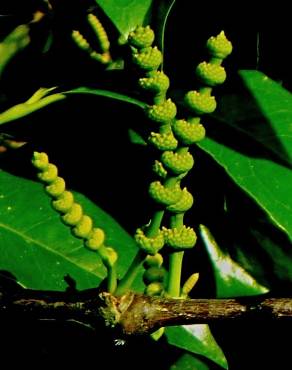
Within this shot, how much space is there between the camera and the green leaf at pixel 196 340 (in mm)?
1630

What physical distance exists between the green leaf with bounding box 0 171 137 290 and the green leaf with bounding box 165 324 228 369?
176 millimetres

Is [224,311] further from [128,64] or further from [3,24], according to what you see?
[3,24]

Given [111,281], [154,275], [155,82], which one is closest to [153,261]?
[154,275]

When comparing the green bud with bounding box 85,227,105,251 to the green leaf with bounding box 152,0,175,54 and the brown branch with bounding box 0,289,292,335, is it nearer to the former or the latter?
the brown branch with bounding box 0,289,292,335

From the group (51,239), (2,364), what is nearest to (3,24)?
(51,239)

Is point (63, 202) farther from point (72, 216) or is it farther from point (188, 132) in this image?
point (188, 132)

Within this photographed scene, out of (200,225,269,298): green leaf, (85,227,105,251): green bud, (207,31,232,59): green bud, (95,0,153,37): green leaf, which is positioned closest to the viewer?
(207,31,232,59): green bud

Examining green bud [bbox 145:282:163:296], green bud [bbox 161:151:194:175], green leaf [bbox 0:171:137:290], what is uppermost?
green bud [bbox 161:151:194:175]

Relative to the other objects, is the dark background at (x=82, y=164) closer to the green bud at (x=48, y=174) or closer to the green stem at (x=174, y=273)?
the green stem at (x=174, y=273)

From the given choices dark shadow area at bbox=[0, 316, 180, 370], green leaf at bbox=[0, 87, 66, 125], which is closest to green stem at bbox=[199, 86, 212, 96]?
green leaf at bbox=[0, 87, 66, 125]

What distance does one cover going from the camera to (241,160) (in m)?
1.46

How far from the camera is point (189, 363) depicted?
180 cm

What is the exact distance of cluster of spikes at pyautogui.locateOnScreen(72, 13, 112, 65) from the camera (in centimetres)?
163

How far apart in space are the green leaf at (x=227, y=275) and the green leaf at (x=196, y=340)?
116mm
